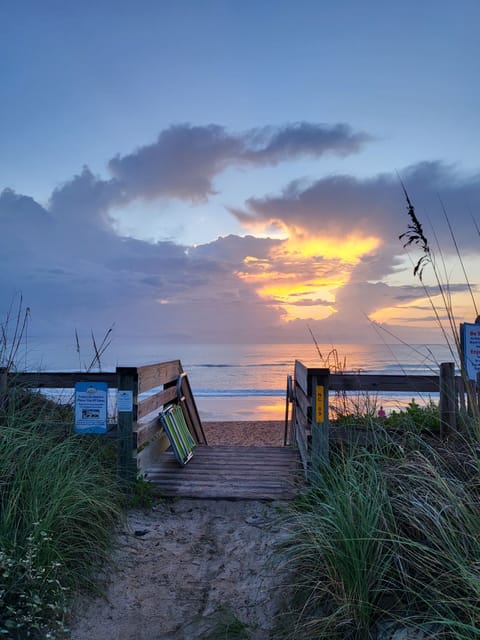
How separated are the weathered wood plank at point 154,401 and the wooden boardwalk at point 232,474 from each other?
30.5 inches

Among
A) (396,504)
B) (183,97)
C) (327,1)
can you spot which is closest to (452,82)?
(327,1)

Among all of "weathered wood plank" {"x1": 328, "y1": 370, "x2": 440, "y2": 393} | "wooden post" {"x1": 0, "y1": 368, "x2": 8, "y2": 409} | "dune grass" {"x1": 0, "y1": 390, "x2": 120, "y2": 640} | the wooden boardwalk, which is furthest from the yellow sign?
"wooden post" {"x1": 0, "y1": 368, "x2": 8, "y2": 409}

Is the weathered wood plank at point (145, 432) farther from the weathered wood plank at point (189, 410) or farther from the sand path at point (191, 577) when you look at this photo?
the weathered wood plank at point (189, 410)

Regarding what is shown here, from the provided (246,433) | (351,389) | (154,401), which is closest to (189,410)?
(154,401)

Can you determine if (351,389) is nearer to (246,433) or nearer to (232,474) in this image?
(232,474)

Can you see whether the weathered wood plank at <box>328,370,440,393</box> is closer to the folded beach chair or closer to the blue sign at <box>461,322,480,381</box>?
the blue sign at <box>461,322,480,381</box>

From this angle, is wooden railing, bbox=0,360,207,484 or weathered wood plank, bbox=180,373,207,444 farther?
weathered wood plank, bbox=180,373,207,444

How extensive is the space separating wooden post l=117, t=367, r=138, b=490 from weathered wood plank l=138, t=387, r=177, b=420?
233 mm

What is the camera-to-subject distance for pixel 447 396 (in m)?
4.64

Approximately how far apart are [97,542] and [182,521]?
1.17 metres

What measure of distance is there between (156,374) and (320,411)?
7.21 ft

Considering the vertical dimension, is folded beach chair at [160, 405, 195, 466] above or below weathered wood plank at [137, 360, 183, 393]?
below

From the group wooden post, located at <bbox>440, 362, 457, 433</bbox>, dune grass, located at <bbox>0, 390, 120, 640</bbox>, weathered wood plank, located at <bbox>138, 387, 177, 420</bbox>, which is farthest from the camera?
weathered wood plank, located at <bbox>138, 387, 177, 420</bbox>

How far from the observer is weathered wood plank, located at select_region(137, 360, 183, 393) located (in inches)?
189
